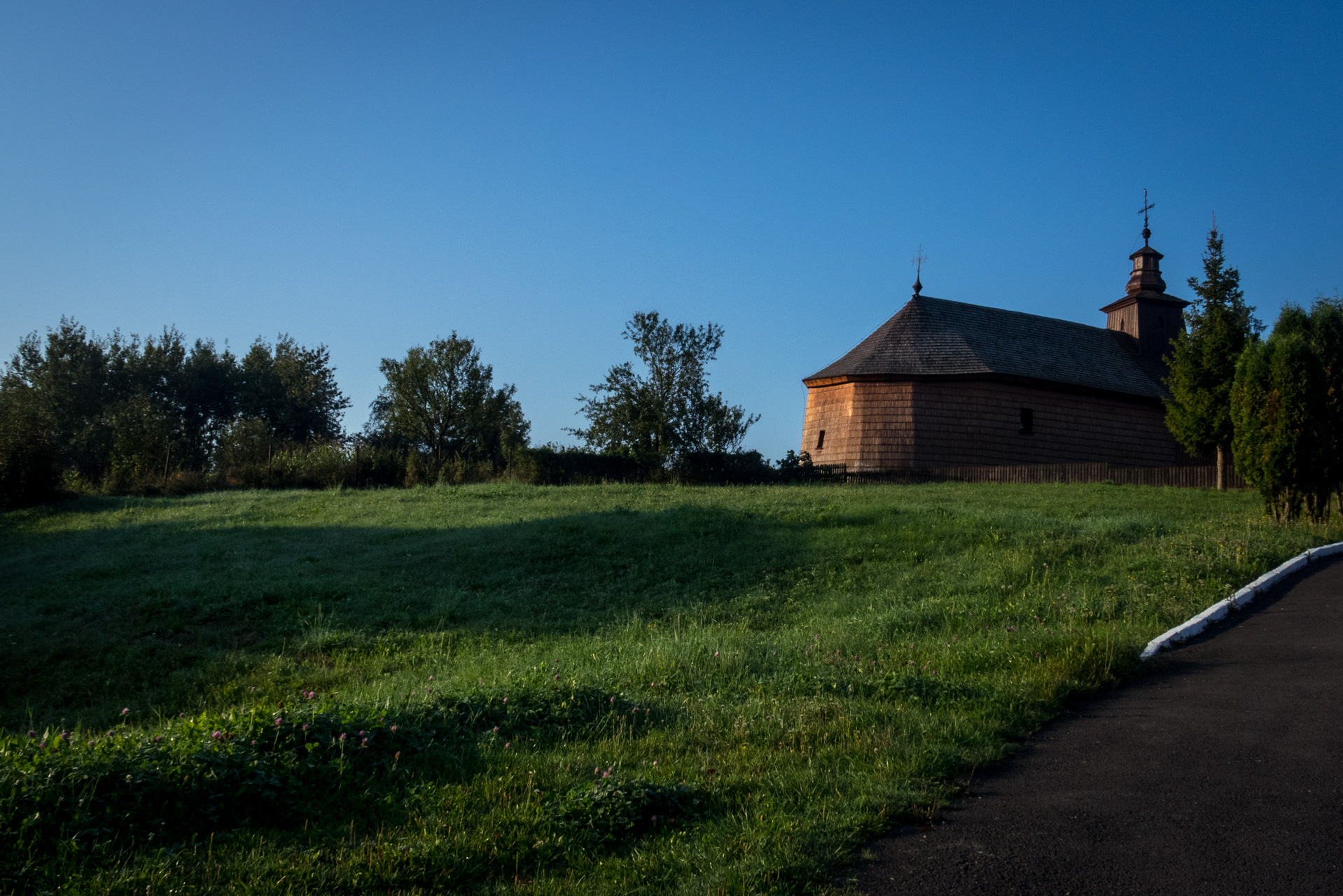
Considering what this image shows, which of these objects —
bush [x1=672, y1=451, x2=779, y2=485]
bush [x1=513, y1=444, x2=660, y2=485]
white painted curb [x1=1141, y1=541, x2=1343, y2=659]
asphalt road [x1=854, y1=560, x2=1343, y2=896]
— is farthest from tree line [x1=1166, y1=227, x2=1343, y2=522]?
bush [x1=513, y1=444, x2=660, y2=485]

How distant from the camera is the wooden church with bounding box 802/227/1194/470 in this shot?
30203 mm

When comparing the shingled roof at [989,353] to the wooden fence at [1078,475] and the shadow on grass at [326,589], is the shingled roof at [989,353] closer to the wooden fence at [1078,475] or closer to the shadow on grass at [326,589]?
the wooden fence at [1078,475]

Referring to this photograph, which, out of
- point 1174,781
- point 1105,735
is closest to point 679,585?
point 1105,735

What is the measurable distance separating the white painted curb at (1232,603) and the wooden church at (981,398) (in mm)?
18674

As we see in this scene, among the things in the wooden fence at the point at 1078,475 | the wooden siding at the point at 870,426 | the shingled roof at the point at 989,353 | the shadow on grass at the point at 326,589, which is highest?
the shingled roof at the point at 989,353

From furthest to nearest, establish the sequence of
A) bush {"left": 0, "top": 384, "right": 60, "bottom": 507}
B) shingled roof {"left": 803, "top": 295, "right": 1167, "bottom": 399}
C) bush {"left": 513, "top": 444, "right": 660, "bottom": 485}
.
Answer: shingled roof {"left": 803, "top": 295, "right": 1167, "bottom": 399}
bush {"left": 513, "top": 444, "right": 660, "bottom": 485}
bush {"left": 0, "top": 384, "right": 60, "bottom": 507}

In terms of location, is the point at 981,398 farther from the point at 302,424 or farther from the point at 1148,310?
the point at 302,424

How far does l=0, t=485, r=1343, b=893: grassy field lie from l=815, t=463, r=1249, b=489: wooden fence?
23.2ft

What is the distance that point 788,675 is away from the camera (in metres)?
6.60

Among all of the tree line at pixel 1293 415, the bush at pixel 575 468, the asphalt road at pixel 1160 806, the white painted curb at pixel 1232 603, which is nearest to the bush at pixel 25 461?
the bush at pixel 575 468

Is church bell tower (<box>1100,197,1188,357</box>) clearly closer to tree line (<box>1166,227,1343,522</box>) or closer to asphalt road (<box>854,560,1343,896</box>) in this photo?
tree line (<box>1166,227,1343,522</box>)

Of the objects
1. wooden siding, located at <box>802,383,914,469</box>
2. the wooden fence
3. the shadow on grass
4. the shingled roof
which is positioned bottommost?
the shadow on grass

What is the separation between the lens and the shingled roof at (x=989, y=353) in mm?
30750

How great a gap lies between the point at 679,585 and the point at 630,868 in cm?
898
